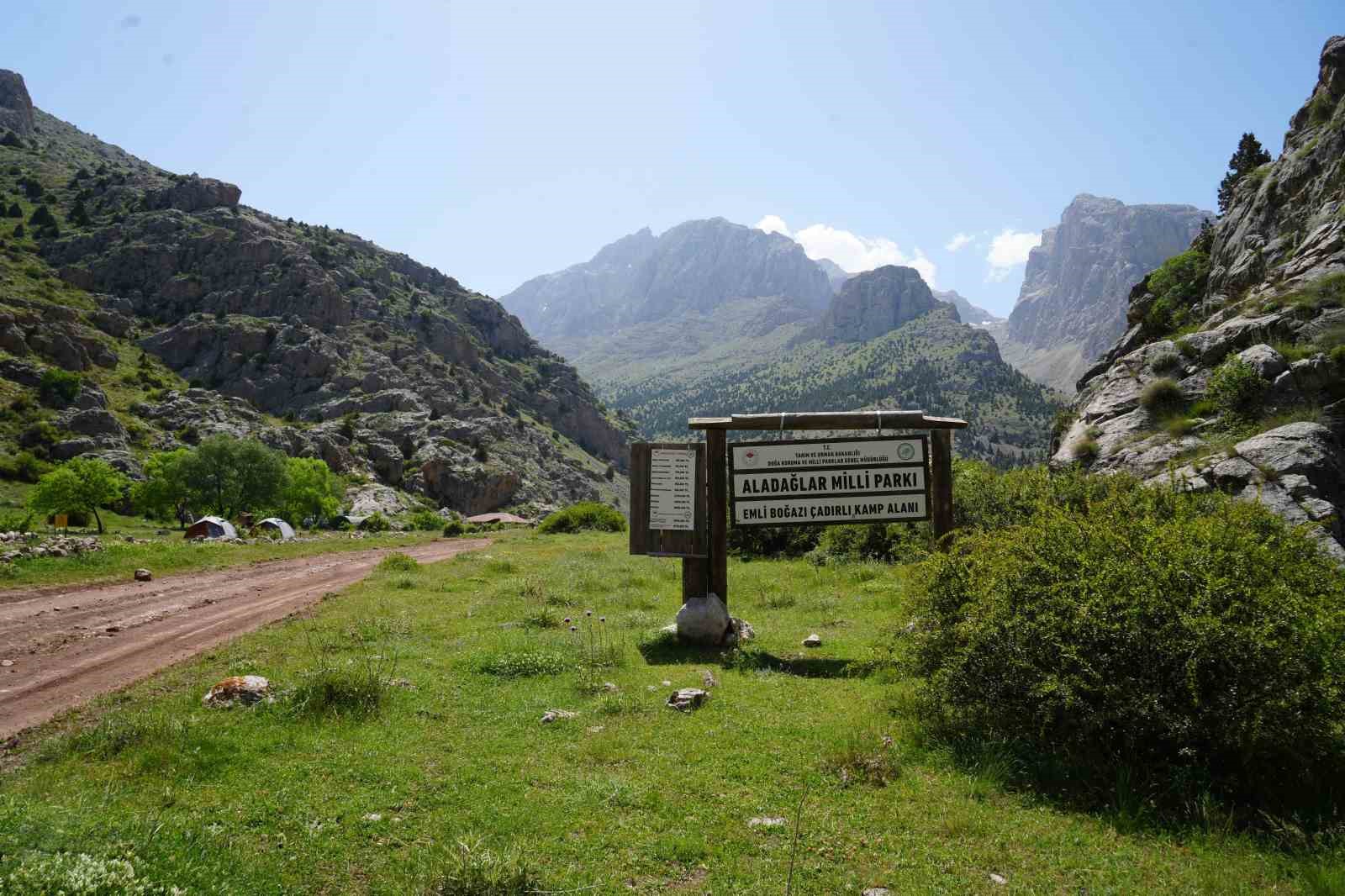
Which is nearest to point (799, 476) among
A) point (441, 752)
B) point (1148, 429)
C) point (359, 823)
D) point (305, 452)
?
point (441, 752)

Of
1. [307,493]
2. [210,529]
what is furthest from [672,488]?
[307,493]

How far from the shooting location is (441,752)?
253 inches

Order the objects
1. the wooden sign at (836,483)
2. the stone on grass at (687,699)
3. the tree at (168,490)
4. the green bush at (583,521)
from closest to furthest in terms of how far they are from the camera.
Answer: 1. the stone on grass at (687,699)
2. the wooden sign at (836,483)
3. the green bush at (583,521)
4. the tree at (168,490)

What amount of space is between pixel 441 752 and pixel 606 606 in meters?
8.34

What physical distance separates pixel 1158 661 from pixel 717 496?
6.56 m

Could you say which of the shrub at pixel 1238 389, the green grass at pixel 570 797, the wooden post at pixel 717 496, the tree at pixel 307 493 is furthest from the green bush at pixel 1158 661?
the tree at pixel 307 493

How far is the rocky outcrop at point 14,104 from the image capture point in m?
163

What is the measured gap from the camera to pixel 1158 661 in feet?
17.6

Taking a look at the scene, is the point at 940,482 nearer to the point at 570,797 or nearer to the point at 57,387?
the point at 570,797

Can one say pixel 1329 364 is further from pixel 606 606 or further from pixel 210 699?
pixel 210 699

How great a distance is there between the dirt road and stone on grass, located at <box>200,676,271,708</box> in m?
1.70

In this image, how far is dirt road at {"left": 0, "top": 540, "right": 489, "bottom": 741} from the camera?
28.2ft

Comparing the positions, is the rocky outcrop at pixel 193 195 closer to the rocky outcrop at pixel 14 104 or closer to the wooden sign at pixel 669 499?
the rocky outcrop at pixel 14 104

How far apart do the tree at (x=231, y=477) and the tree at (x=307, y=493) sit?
6.79 ft
